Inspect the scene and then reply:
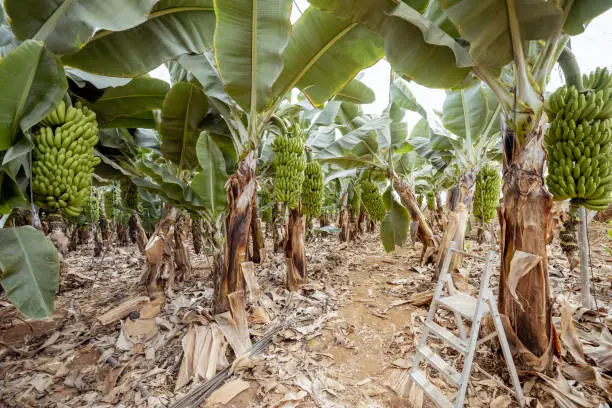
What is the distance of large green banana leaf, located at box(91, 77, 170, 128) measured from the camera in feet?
6.68

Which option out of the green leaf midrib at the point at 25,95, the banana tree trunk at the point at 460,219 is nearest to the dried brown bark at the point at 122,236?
the green leaf midrib at the point at 25,95

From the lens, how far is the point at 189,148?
2.95 metres

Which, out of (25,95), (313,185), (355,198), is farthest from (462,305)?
(355,198)

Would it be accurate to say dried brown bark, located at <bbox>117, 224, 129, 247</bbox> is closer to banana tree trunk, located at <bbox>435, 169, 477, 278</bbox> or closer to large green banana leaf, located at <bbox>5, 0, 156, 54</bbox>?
large green banana leaf, located at <bbox>5, 0, 156, 54</bbox>

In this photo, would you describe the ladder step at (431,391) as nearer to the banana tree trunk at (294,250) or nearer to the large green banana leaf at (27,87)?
the banana tree trunk at (294,250)

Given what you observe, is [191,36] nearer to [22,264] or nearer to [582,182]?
[22,264]

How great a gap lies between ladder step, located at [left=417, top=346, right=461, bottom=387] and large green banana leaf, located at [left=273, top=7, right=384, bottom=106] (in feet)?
7.39

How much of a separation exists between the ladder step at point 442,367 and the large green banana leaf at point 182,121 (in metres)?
2.77

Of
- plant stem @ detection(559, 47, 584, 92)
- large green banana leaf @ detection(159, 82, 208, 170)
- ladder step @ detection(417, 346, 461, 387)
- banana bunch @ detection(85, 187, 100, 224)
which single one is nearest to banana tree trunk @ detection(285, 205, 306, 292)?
large green banana leaf @ detection(159, 82, 208, 170)

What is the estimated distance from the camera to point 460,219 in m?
3.70

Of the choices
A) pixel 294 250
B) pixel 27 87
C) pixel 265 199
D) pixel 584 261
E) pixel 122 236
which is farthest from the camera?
pixel 122 236

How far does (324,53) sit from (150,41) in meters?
1.30

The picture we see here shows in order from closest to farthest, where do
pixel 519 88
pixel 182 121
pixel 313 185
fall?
1. pixel 519 88
2. pixel 182 121
3. pixel 313 185

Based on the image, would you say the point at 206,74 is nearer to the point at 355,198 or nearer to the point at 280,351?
the point at 280,351
